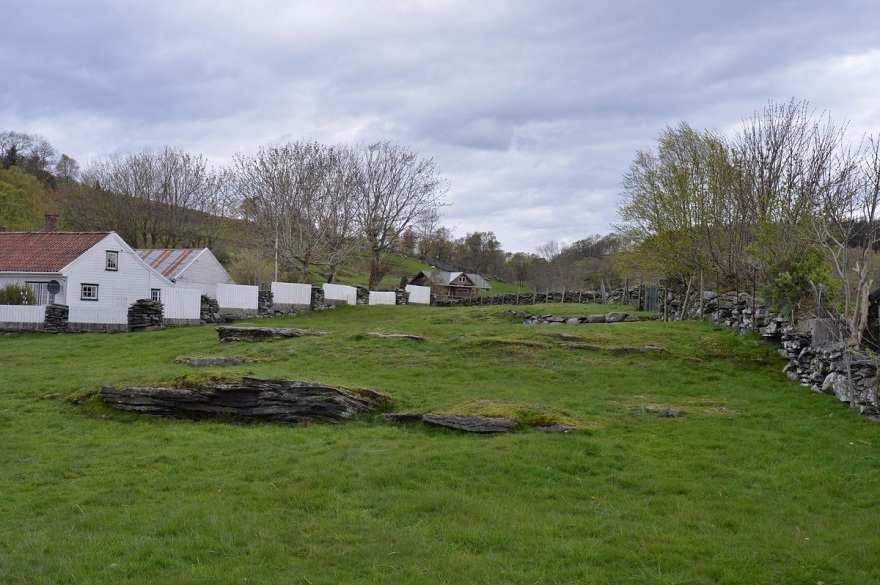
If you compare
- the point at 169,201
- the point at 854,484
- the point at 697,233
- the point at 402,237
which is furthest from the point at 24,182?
the point at 854,484

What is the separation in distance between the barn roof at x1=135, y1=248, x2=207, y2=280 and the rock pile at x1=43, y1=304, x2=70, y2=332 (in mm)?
12540

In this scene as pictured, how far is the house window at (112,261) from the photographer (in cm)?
3781

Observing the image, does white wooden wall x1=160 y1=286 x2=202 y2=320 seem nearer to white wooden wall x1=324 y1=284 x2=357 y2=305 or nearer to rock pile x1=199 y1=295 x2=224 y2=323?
rock pile x1=199 y1=295 x2=224 y2=323

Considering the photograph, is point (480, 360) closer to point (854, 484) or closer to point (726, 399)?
point (726, 399)

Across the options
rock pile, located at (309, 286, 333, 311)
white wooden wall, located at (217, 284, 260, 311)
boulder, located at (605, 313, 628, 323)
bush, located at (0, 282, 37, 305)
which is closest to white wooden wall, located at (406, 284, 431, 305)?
rock pile, located at (309, 286, 333, 311)

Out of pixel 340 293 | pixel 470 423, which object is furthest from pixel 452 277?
pixel 470 423

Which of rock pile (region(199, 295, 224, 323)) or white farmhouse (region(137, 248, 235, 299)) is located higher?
white farmhouse (region(137, 248, 235, 299))

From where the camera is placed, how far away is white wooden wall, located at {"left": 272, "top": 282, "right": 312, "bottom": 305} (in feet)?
124

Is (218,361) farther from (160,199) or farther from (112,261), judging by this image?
(160,199)

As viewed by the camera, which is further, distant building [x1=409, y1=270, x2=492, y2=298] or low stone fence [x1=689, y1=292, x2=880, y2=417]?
distant building [x1=409, y1=270, x2=492, y2=298]

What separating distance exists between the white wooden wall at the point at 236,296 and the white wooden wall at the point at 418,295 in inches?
699

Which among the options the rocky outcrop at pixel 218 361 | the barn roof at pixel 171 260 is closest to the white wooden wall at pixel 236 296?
the barn roof at pixel 171 260

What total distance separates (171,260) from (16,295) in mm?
12571

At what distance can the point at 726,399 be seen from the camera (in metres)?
14.2
